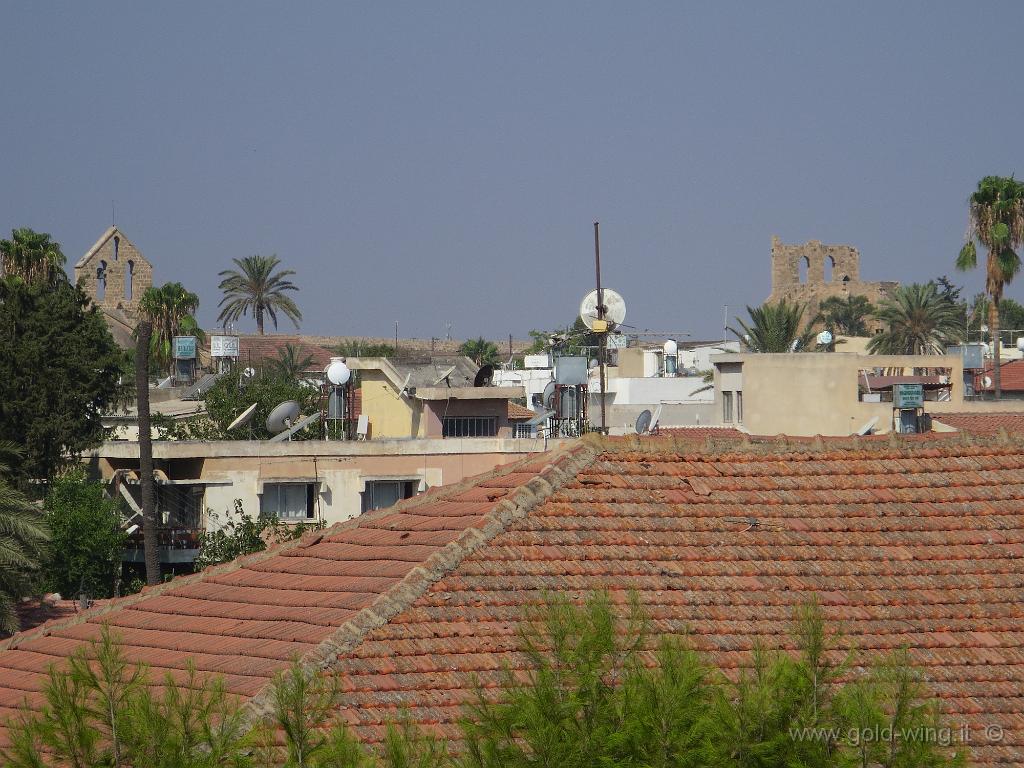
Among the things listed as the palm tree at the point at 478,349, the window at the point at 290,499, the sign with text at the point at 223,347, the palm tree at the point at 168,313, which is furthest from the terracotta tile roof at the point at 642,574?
the palm tree at the point at 478,349

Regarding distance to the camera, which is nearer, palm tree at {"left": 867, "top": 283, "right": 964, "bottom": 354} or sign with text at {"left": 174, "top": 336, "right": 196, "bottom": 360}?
sign with text at {"left": 174, "top": 336, "right": 196, "bottom": 360}

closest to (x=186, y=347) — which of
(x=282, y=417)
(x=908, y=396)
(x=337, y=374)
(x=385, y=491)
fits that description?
(x=337, y=374)

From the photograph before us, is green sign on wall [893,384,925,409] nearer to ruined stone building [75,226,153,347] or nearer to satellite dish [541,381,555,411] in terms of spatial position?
satellite dish [541,381,555,411]

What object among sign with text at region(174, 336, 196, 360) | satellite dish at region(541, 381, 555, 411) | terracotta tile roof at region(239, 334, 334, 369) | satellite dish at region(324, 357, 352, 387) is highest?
terracotta tile roof at region(239, 334, 334, 369)

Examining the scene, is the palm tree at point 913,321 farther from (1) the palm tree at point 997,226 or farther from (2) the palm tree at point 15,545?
(2) the palm tree at point 15,545

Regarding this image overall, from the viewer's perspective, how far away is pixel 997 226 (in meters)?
44.6

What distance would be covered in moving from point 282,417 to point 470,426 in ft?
15.3

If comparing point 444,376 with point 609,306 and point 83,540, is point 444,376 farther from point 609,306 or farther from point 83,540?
point 83,540

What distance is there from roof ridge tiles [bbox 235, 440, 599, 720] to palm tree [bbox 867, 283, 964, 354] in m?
47.6

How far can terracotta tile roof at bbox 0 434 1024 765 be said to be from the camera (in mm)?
9344

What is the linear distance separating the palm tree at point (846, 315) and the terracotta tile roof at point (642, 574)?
250 feet

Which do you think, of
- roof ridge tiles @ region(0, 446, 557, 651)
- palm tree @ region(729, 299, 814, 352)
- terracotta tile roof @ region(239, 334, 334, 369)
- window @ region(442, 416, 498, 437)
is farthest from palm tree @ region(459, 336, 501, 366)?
roof ridge tiles @ region(0, 446, 557, 651)

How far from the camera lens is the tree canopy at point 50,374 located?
30406 millimetres

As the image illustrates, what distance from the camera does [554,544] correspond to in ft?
33.7
